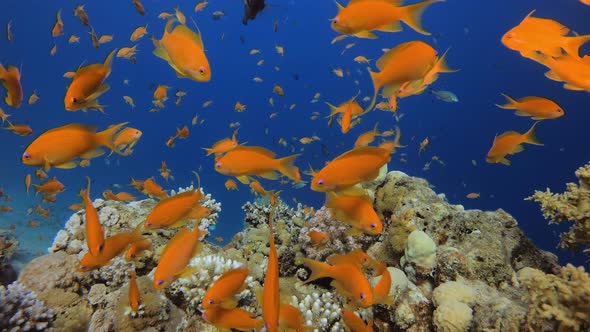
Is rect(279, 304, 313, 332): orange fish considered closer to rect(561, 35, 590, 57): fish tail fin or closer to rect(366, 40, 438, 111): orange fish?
rect(366, 40, 438, 111): orange fish

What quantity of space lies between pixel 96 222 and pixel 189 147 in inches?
3720

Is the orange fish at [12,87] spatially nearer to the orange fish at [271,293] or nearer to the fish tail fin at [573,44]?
the orange fish at [271,293]

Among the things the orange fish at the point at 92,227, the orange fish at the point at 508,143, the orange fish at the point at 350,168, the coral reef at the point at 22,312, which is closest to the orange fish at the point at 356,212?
the orange fish at the point at 350,168

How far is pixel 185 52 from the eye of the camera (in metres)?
2.78

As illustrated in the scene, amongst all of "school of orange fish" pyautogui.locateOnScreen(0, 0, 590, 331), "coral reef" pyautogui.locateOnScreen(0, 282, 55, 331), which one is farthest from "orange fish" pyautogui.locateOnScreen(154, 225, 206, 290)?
"coral reef" pyautogui.locateOnScreen(0, 282, 55, 331)

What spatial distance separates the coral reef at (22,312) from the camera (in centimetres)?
362

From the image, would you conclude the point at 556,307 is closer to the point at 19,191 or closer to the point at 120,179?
the point at 19,191

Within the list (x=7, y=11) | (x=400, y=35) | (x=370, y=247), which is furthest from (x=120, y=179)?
(x=370, y=247)

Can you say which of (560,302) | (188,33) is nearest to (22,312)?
(188,33)

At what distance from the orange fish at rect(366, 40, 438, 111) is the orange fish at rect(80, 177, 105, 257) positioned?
2.64 m

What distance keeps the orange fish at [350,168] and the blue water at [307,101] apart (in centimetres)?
1771

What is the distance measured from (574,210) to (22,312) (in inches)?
264

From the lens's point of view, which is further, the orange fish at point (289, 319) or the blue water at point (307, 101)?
the blue water at point (307, 101)

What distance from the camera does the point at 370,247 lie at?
209 inches
